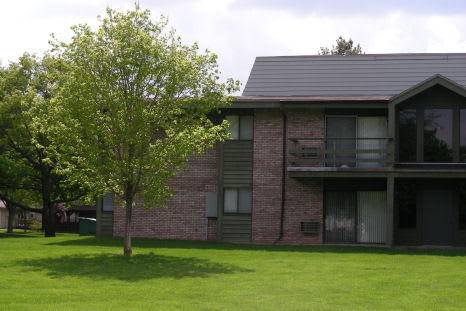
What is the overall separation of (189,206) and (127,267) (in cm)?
985

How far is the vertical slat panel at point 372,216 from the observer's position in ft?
83.6

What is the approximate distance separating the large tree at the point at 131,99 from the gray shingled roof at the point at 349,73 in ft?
27.7

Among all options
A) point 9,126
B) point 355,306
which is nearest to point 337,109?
point 355,306

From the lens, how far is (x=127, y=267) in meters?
17.2

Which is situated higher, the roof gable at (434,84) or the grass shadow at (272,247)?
the roof gable at (434,84)

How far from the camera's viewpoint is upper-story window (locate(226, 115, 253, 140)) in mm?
26484

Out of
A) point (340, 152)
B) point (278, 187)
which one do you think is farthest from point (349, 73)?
point (278, 187)

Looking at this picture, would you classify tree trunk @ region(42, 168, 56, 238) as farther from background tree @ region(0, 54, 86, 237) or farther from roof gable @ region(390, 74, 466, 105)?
roof gable @ region(390, 74, 466, 105)

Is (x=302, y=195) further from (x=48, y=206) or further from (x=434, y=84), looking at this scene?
(x=48, y=206)

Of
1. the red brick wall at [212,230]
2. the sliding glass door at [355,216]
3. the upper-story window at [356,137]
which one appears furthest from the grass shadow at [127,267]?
the upper-story window at [356,137]

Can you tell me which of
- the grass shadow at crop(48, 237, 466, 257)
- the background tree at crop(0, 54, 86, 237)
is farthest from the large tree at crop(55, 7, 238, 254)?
the background tree at crop(0, 54, 86, 237)

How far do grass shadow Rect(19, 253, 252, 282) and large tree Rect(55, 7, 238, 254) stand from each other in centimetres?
202

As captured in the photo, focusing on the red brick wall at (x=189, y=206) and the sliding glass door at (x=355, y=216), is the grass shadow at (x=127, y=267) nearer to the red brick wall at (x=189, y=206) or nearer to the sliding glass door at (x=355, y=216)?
the red brick wall at (x=189, y=206)

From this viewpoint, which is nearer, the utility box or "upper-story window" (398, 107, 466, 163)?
"upper-story window" (398, 107, 466, 163)
